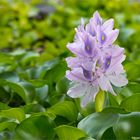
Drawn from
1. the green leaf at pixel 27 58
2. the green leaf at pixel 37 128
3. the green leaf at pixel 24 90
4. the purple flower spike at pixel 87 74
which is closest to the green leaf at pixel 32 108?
the green leaf at pixel 24 90

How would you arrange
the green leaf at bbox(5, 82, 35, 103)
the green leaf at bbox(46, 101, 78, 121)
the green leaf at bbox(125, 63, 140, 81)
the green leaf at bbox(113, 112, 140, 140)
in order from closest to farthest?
the green leaf at bbox(113, 112, 140, 140) < the green leaf at bbox(46, 101, 78, 121) < the green leaf at bbox(5, 82, 35, 103) < the green leaf at bbox(125, 63, 140, 81)

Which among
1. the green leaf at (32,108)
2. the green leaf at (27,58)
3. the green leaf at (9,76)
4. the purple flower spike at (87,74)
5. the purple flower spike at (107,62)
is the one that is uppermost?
the purple flower spike at (107,62)

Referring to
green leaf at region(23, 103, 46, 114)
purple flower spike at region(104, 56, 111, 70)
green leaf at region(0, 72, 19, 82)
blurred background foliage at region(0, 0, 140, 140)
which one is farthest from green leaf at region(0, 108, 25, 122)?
green leaf at region(0, 72, 19, 82)

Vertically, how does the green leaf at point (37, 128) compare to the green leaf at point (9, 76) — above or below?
above

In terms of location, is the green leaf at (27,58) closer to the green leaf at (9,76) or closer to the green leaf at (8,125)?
the green leaf at (9,76)

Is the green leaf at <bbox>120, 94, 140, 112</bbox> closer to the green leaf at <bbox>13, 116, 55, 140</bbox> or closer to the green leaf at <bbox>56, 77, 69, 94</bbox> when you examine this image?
the green leaf at <bbox>13, 116, 55, 140</bbox>

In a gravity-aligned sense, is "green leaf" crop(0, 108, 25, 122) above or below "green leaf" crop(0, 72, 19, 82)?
above
